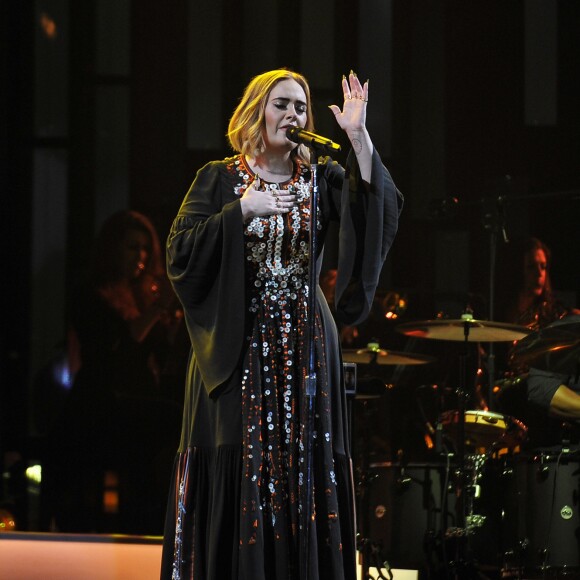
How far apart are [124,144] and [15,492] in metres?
1.74

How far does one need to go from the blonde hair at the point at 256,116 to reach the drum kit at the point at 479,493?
1910mm

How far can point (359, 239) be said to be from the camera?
2.61 meters

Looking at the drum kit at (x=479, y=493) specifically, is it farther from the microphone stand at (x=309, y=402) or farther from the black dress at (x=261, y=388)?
the microphone stand at (x=309, y=402)

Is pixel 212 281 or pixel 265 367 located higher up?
pixel 212 281

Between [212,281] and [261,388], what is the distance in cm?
29

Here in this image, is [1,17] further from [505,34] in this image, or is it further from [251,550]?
[251,550]

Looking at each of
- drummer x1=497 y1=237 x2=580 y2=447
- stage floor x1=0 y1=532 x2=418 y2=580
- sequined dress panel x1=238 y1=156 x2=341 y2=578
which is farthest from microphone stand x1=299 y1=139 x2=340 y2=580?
drummer x1=497 y1=237 x2=580 y2=447

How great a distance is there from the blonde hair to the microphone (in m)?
0.14

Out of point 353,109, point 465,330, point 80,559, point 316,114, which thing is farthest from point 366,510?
point 353,109

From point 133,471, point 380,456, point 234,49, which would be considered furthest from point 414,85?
point 133,471

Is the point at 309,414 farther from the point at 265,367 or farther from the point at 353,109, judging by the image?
the point at 353,109

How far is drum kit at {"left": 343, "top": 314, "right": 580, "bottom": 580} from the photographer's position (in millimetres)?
4449

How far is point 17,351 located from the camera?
5.05m

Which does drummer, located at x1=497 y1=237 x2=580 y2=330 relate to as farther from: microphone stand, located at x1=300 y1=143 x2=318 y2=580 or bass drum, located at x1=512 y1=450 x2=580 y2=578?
microphone stand, located at x1=300 y1=143 x2=318 y2=580
